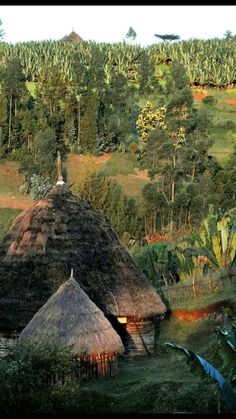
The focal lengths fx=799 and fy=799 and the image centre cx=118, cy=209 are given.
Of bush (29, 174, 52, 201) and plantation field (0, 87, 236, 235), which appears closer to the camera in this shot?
bush (29, 174, 52, 201)

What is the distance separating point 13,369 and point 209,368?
10.0 ft

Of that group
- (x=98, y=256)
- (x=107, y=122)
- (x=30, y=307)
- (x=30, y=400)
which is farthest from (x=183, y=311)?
(x=107, y=122)

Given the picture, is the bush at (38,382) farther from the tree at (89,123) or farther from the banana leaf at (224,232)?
the tree at (89,123)

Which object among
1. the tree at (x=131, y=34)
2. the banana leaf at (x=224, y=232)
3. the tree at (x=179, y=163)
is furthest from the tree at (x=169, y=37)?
the banana leaf at (x=224, y=232)

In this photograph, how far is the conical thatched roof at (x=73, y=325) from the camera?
1144 cm

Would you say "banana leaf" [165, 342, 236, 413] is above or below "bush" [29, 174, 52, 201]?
above

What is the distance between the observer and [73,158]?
3947 centimetres

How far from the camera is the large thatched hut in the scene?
13398mm

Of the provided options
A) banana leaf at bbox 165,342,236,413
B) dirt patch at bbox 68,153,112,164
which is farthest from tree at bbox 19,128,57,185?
banana leaf at bbox 165,342,236,413

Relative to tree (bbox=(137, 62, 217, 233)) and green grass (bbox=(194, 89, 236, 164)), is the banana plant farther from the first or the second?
green grass (bbox=(194, 89, 236, 164))

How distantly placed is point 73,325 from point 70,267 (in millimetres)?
2205

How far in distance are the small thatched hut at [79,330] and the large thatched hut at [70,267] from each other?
116cm

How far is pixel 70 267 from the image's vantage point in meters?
13.7

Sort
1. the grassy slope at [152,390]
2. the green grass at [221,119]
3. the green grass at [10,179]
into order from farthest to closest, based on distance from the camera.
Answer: the green grass at [221,119] → the green grass at [10,179] → the grassy slope at [152,390]
